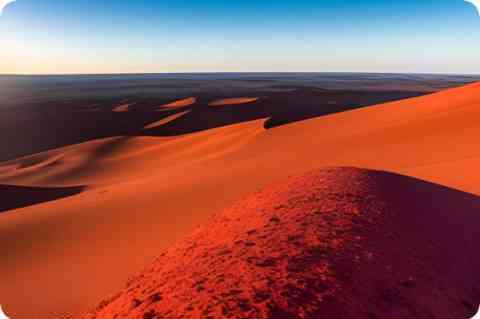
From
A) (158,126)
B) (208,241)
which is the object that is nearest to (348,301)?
(208,241)

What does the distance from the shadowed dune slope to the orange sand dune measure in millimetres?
1621

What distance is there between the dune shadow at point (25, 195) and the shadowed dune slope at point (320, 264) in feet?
33.0

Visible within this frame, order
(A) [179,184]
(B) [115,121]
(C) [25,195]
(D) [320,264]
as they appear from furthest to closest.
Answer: (B) [115,121], (C) [25,195], (A) [179,184], (D) [320,264]

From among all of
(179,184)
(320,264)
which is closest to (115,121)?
(179,184)

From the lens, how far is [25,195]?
12.8m

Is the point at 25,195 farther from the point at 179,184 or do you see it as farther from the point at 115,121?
the point at 115,121

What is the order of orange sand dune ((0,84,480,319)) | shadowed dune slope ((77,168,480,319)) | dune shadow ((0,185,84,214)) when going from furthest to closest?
dune shadow ((0,185,84,214)) < orange sand dune ((0,84,480,319)) < shadowed dune slope ((77,168,480,319))

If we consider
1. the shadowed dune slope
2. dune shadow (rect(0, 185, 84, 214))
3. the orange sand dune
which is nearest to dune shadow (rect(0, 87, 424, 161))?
the orange sand dune

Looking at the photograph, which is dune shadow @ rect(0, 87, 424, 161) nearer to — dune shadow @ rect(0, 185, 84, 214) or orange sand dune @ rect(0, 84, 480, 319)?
orange sand dune @ rect(0, 84, 480, 319)

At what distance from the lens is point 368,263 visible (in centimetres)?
297

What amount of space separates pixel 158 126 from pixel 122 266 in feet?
101

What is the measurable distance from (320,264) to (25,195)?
40.9 feet

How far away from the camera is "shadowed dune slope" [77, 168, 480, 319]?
2.45m

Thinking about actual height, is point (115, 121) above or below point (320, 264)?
below
